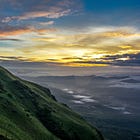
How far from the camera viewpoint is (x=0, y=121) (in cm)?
12788

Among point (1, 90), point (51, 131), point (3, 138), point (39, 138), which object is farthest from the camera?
point (1, 90)

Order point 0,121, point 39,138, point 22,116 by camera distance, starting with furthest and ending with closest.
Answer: point 22,116, point 39,138, point 0,121

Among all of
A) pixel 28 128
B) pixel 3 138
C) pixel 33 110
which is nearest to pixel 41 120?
pixel 33 110

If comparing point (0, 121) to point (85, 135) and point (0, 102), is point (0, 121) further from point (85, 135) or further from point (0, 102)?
point (85, 135)

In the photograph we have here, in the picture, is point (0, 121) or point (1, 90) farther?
point (1, 90)

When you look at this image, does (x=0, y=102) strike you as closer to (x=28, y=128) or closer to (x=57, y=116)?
(x=28, y=128)

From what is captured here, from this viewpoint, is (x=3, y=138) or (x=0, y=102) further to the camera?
(x=0, y=102)

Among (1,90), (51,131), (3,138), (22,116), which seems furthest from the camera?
(1,90)

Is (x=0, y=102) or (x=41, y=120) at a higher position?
(x=0, y=102)

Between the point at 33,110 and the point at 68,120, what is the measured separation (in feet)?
77.3

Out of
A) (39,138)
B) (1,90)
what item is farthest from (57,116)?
(39,138)

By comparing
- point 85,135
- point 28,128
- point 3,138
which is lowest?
point 85,135

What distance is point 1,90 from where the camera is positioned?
19338cm

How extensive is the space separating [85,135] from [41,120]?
28714 mm
